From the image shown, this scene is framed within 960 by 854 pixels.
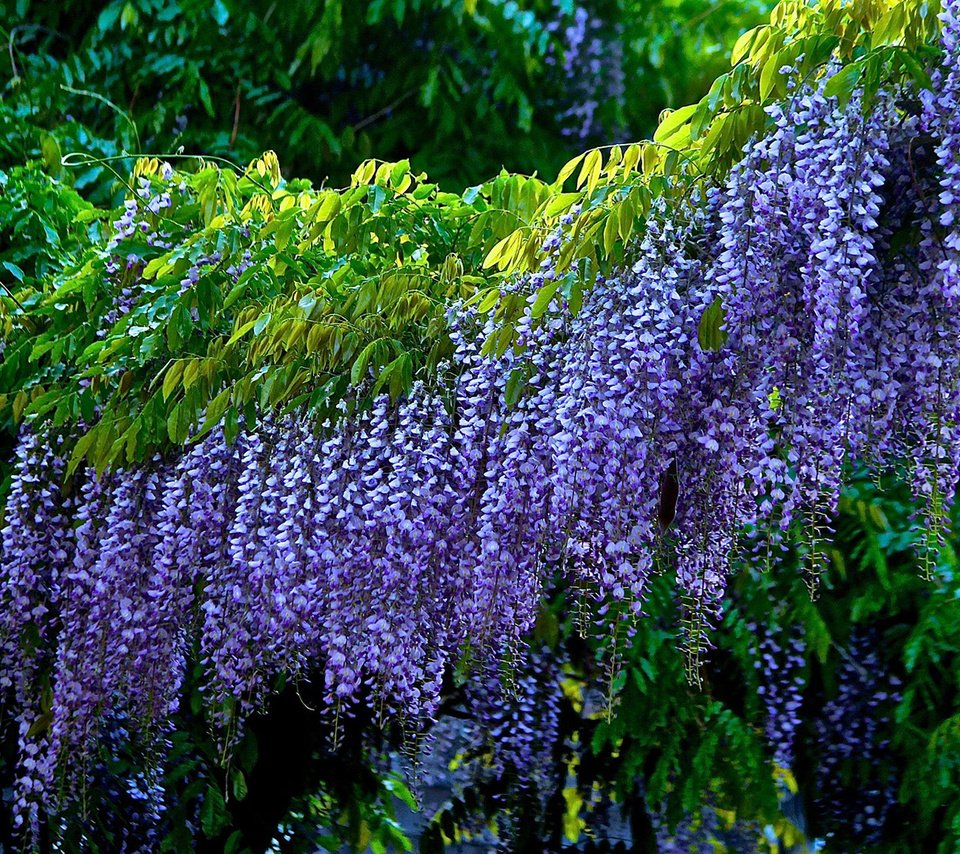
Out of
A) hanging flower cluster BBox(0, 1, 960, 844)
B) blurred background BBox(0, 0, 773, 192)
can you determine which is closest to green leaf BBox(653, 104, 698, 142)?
hanging flower cluster BBox(0, 1, 960, 844)

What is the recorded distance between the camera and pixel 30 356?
2.74 m

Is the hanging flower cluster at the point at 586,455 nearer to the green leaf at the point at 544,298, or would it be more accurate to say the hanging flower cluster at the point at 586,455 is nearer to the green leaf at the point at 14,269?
the green leaf at the point at 544,298

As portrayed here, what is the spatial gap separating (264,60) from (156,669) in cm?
249

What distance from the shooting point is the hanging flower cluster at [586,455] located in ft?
5.89

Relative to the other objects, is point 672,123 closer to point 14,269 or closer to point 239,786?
point 14,269

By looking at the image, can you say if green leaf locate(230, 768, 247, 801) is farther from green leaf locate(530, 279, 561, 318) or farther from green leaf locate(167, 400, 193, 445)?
green leaf locate(530, 279, 561, 318)

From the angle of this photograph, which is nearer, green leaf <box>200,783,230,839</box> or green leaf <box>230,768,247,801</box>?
green leaf <box>230,768,247,801</box>

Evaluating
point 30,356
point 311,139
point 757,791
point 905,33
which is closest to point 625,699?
point 757,791

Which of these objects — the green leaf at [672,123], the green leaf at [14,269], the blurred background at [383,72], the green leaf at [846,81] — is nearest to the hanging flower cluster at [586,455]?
the green leaf at [846,81]

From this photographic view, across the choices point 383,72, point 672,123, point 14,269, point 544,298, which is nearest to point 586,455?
point 544,298

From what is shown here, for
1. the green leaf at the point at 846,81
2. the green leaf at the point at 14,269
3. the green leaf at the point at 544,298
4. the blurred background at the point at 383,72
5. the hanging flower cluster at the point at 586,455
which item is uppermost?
the blurred background at the point at 383,72

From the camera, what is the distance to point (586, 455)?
1.98m

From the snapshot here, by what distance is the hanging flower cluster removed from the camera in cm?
179

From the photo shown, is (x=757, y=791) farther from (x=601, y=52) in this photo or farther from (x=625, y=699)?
(x=601, y=52)
